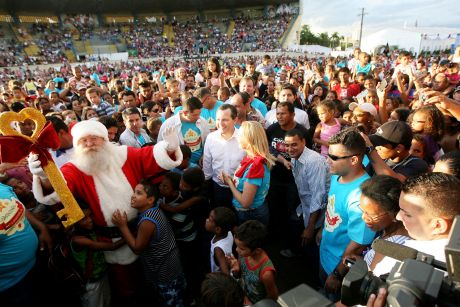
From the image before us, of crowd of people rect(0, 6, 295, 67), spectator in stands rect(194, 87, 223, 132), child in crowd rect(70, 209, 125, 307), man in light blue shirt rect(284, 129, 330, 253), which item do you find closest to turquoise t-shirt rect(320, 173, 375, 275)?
man in light blue shirt rect(284, 129, 330, 253)

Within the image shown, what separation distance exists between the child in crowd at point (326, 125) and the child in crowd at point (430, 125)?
1039 millimetres

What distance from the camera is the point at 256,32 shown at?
40.0 m

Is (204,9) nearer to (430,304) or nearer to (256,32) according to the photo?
(256,32)

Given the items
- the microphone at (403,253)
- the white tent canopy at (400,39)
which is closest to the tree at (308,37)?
the white tent canopy at (400,39)

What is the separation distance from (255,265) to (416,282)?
1.45m

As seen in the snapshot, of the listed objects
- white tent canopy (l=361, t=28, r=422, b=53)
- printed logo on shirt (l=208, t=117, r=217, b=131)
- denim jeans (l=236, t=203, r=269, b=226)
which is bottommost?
denim jeans (l=236, t=203, r=269, b=226)

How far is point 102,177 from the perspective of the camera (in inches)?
94.6

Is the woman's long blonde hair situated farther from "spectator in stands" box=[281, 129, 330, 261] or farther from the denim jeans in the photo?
the denim jeans

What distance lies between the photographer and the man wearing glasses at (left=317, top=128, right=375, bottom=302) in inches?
77.5

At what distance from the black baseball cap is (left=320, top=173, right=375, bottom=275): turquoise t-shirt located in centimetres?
46

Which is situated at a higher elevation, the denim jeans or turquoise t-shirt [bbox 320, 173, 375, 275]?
turquoise t-shirt [bbox 320, 173, 375, 275]

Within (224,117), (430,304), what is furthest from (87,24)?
(430,304)

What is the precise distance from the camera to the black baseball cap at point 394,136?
2.35 meters

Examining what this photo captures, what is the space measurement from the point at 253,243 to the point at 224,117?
5.43 feet
